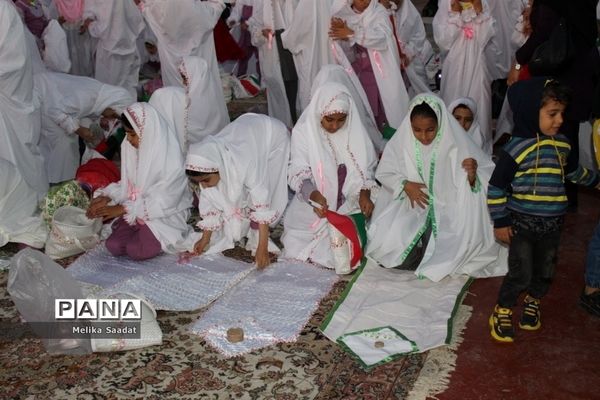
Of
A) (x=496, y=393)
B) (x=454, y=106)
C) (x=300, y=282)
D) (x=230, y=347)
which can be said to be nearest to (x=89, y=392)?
(x=230, y=347)

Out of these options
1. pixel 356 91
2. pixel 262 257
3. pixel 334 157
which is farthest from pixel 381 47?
pixel 262 257

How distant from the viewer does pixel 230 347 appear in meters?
3.51

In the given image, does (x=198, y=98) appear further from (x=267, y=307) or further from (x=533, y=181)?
(x=533, y=181)

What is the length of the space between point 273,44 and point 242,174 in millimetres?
2484

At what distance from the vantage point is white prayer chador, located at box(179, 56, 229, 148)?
218 inches

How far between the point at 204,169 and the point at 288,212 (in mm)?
678

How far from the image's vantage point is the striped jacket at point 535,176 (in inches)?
125

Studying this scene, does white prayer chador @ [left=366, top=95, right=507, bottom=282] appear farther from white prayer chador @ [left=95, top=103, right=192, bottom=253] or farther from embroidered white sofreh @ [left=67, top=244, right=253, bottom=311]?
white prayer chador @ [left=95, top=103, right=192, bottom=253]

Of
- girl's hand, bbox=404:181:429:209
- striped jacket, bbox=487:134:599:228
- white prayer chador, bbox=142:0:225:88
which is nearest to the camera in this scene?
striped jacket, bbox=487:134:599:228

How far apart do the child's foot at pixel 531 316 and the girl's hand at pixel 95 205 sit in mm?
2519

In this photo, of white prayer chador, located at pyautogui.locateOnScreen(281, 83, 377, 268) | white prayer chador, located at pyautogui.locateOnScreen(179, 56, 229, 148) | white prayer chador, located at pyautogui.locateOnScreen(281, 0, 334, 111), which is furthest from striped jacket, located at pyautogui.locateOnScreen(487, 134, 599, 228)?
white prayer chador, located at pyautogui.locateOnScreen(281, 0, 334, 111)

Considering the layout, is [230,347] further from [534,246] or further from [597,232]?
[597,232]

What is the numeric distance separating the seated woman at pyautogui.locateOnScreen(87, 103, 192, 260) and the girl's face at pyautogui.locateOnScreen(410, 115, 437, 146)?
1.46 metres

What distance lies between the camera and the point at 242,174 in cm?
434
